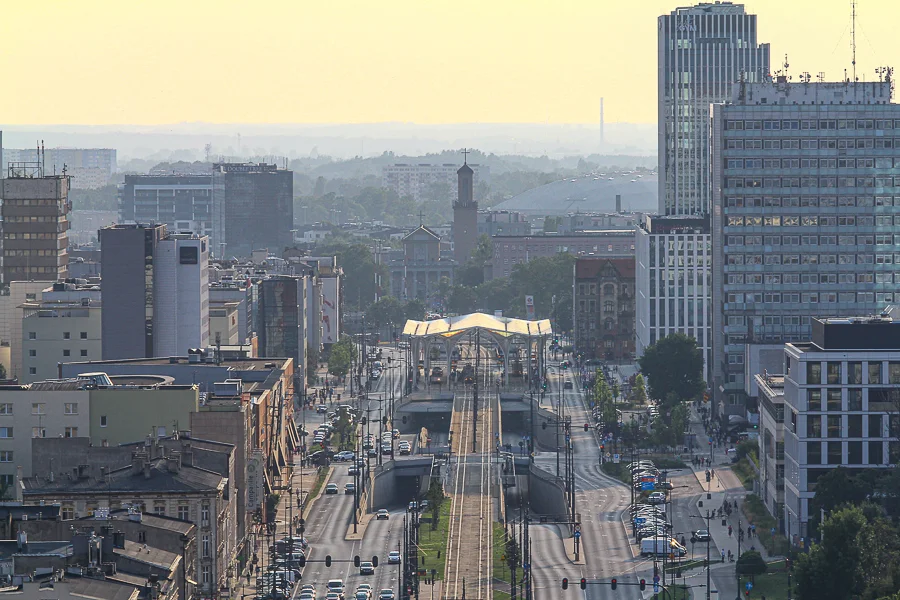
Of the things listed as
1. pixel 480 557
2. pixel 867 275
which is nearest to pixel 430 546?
pixel 480 557

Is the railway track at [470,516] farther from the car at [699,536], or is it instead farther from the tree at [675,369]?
the tree at [675,369]

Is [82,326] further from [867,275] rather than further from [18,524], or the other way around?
[18,524]

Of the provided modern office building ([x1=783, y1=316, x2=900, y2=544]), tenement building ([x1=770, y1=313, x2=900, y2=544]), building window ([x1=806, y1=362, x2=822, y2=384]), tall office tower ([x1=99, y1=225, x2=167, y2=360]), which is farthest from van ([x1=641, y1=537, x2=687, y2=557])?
tall office tower ([x1=99, y1=225, x2=167, y2=360])

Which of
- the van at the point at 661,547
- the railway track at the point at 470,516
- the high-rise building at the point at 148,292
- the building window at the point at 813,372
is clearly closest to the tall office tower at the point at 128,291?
the high-rise building at the point at 148,292

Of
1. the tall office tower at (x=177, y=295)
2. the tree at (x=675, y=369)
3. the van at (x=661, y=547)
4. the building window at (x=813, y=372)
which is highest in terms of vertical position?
the tall office tower at (x=177, y=295)

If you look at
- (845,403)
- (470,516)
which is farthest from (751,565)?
(470,516)

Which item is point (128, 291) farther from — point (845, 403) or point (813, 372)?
point (845, 403)
